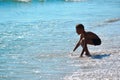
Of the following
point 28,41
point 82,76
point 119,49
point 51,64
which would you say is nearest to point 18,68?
point 51,64

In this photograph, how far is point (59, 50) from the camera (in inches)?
505

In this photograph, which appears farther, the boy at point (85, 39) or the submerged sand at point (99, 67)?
the boy at point (85, 39)

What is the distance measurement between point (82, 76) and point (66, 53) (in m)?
A: 3.50

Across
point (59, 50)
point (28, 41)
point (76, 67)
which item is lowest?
point (28, 41)

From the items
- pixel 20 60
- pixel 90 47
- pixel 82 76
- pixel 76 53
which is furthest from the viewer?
pixel 90 47

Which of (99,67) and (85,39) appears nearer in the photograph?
(99,67)

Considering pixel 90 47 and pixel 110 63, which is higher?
pixel 110 63

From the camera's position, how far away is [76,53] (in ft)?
39.9

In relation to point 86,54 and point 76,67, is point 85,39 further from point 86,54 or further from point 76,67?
point 76,67

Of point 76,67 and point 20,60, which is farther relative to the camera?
point 20,60

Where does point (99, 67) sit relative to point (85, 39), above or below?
above

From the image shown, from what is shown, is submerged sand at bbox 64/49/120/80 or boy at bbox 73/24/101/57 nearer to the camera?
submerged sand at bbox 64/49/120/80

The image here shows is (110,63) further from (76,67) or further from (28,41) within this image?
(28,41)

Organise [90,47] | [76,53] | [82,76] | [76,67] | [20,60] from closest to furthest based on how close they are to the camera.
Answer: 1. [82,76]
2. [76,67]
3. [20,60]
4. [76,53]
5. [90,47]
